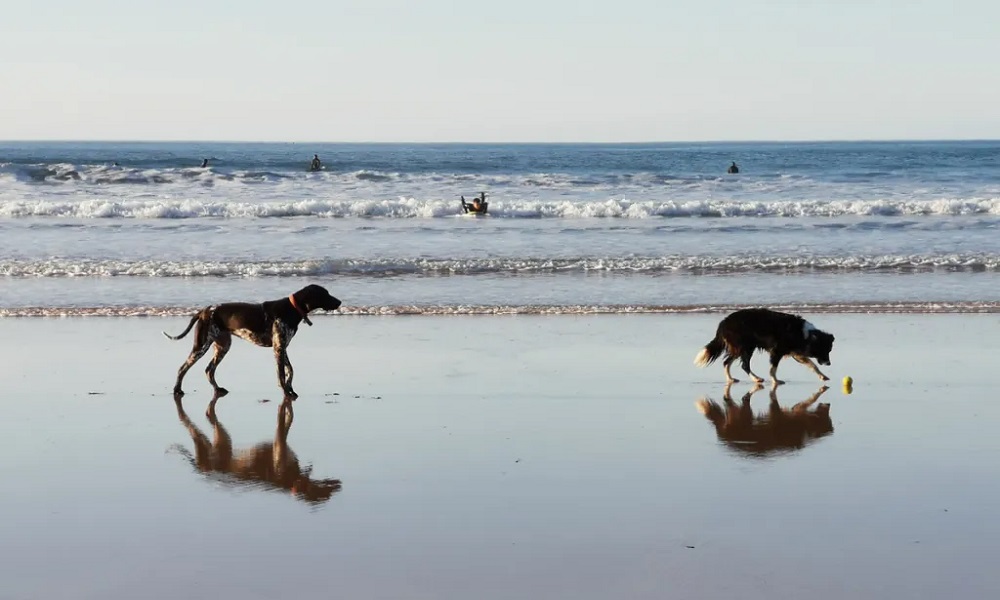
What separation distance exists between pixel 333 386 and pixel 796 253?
43.2 ft

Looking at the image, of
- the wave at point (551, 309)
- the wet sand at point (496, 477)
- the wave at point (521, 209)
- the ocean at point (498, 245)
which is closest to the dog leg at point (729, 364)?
the wet sand at point (496, 477)

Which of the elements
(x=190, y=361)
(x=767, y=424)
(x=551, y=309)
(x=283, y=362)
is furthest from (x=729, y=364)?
(x=190, y=361)

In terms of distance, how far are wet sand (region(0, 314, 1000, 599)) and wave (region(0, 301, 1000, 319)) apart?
8.00ft

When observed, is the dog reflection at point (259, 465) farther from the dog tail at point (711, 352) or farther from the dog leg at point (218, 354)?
the dog tail at point (711, 352)

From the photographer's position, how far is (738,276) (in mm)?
18734

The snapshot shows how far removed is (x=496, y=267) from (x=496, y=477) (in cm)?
1243

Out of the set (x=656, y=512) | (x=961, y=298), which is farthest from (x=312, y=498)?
(x=961, y=298)

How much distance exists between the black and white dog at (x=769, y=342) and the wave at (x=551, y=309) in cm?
372

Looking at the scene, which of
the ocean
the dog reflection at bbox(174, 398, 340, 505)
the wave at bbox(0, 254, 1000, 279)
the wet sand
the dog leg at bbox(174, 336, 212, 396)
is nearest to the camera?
the wet sand

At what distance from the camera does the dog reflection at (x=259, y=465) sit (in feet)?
23.3

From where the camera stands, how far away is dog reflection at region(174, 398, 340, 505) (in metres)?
7.10

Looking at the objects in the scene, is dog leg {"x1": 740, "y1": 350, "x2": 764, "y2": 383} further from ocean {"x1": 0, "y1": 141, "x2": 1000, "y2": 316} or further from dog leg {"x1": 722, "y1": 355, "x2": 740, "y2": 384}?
ocean {"x1": 0, "y1": 141, "x2": 1000, "y2": 316}

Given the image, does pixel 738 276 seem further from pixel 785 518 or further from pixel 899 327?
pixel 785 518

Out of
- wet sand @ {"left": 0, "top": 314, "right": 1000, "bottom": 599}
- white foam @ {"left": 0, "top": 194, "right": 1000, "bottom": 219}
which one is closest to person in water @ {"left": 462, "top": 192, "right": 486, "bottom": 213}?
white foam @ {"left": 0, "top": 194, "right": 1000, "bottom": 219}
